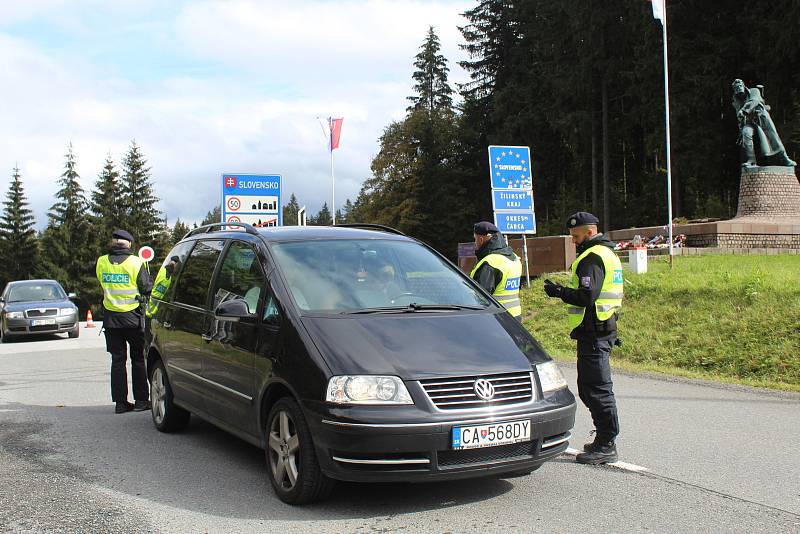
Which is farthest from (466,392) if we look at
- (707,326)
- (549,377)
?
(707,326)

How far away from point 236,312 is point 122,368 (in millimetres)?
3395

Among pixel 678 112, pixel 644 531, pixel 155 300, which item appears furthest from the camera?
pixel 678 112

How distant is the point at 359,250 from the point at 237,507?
6.56ft

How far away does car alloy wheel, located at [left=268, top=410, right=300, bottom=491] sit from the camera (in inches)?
193

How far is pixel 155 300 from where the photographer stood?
763cm

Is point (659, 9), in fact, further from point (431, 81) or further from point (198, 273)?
point (431, 81)

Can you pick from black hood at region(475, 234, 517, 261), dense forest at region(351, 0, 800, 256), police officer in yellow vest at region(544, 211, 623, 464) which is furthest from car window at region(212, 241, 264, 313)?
dense forest at region(351, 0, 800, 256)

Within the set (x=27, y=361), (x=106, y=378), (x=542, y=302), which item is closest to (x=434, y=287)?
(x=106, y=378)

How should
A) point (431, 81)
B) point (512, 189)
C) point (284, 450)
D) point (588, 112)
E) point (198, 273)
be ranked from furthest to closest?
point (431, 81) → point (588, 112) → point (512, 189) → point (198, 273) → point (284, 450)

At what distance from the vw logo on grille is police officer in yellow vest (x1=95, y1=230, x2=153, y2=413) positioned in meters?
4.75

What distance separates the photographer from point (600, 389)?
19.3 feet

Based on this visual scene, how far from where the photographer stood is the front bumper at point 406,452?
4.48m

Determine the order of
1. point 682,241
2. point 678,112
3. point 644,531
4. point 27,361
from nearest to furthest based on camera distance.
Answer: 1. point 644,531
2. point 27,361
3. point 682,241
4. point 678,112

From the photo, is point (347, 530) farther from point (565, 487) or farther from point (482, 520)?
point (565, 487)
